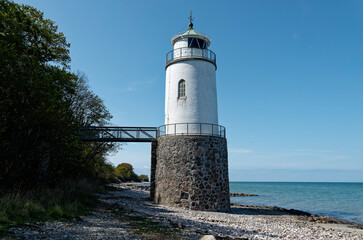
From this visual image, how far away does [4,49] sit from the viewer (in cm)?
949

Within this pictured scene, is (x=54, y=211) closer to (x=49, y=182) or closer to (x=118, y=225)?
(x=118, y=225)

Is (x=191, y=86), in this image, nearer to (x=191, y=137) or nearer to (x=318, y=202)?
(x=191, y=137)

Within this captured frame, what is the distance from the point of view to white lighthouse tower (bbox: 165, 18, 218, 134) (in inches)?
686

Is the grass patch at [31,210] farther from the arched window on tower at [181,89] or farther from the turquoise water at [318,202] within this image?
the turquoise water at [318,202]

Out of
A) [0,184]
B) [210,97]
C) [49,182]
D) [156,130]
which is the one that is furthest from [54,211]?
[210,97]

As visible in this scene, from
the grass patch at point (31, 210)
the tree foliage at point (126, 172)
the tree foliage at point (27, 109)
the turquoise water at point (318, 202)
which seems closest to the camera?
the grass patch at point (31, 210)

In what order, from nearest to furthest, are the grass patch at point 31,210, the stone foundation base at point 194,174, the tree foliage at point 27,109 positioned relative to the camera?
the grass patch at point 31,210
the tree foliage at point 27,109
the stone foundation base at point 194,174

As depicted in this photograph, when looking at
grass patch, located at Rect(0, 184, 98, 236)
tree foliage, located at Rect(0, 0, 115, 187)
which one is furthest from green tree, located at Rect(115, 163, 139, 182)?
grass patch, located at Rect(0, 184, 98, 236)

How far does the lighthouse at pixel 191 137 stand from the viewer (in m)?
16.2

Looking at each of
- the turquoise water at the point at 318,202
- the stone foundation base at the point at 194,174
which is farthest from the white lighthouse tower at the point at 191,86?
the turquoise water at the point at 318,202

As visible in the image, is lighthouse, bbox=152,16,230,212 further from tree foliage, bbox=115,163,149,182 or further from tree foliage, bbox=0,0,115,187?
tree foliage, bbox=115,163,149,182

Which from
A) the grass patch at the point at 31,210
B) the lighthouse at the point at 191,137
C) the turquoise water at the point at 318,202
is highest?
the lighthouse at the point at 191,137

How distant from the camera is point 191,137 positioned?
54.7 feet

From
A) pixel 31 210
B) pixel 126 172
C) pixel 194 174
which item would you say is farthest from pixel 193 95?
pixel 126 172
